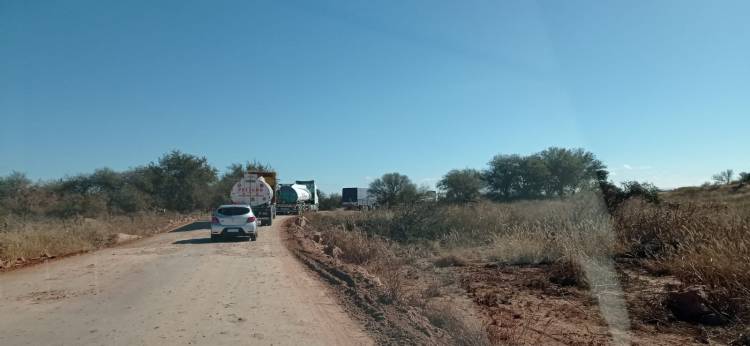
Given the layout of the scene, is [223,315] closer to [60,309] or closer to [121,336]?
[121,336]

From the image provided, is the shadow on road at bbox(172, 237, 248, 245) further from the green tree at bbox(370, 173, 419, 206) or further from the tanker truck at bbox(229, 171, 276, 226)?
the green tree at bbox(370, 173, 419, 206)

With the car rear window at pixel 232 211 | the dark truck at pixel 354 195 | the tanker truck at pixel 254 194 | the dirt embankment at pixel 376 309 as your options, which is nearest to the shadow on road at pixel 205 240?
the car rear window at pixel 232 211

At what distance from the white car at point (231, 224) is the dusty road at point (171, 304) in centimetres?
741

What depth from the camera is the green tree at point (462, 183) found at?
63597 mm

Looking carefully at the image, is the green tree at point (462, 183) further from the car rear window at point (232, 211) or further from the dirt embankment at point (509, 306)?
the dirt embankment at point (509, 306)

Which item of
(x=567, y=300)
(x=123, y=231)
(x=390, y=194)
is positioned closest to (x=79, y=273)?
(x=567, y=300)

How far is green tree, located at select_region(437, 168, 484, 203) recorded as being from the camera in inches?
2504

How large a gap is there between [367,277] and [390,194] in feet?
206

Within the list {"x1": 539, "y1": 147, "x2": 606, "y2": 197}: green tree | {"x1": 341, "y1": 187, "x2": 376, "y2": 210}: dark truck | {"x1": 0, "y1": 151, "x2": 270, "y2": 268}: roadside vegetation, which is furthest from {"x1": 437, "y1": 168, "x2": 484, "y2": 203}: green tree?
{"x1": 0, "y1": 151, "x2": 270, "y2": 268}: roadside vegetation

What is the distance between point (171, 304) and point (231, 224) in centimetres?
1586

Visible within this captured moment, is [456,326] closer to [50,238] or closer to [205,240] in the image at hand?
[50,238]

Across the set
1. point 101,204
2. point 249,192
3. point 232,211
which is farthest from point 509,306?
point 101,204

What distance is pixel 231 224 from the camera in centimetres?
2605

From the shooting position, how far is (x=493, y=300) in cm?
1101
